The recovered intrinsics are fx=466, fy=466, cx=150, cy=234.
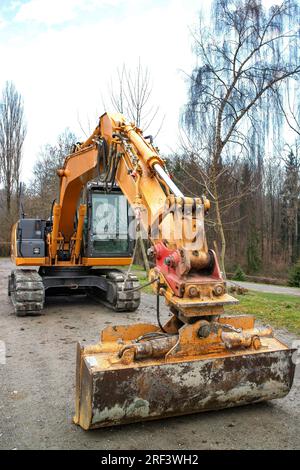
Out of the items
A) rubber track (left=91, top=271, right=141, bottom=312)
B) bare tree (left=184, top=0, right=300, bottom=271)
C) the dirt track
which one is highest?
bare tree (left=184, top=0, right=300, bottom=271)

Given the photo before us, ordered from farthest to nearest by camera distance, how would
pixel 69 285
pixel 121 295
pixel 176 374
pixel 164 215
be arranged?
pixel 69 285 → pixel 121 295 → pixel 164 215 → pixel 176 374

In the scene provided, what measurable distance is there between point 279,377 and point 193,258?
1300 millimetres

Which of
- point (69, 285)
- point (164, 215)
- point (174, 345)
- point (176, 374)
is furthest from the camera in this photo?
point (69, 285)

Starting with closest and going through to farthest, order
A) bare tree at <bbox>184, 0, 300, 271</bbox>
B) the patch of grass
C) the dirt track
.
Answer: the dirt track
the patch of grass
bare tree at <bbox>184, 0, 300, 271</bbox>

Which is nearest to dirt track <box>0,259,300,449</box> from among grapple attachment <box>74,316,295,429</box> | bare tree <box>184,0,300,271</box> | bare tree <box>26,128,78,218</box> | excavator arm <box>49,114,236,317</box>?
grapple attachment <box>74,316,295,429</box>

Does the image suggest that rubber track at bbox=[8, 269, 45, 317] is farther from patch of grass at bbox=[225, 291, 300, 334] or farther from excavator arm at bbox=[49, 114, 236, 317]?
patch of grass at bbox=[225, 291, 300, 334]

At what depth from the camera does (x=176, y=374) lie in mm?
3705

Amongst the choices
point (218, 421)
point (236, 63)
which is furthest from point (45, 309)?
point (236, 63)

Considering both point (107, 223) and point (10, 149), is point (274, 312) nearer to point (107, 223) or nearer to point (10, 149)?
point (107, 223)

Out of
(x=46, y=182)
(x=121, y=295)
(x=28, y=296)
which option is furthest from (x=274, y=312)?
(x=46, y=182)

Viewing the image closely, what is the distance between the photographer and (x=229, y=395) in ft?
12.8

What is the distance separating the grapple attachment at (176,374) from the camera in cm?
355

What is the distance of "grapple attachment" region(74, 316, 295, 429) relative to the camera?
3.55m

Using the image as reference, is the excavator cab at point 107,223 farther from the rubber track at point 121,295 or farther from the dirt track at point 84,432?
the dirt track at point 84,432
